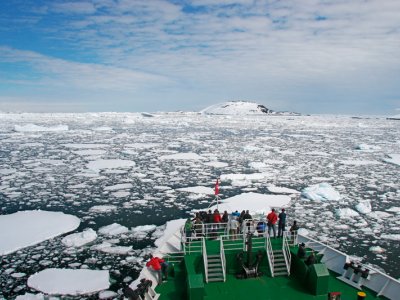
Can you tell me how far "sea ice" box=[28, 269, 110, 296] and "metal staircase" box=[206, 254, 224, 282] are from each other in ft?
12.2

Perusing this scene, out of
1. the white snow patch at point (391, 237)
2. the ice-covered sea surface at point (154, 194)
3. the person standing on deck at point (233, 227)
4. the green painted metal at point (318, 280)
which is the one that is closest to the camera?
the green painted metal at point (318, 280)

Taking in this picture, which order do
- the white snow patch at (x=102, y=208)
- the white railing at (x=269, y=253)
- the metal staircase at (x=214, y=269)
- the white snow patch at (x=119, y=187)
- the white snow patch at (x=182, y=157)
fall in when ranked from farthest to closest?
the white snow patch at (x=182, y=157) < the white snow patch at (x=119, y=187) < the white snow patch at (x=102, y=208) < the white railing at (x=269, y=253) < the metal staircase at (x=214, y=269)

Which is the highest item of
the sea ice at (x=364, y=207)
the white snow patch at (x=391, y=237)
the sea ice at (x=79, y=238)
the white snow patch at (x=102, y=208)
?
the sea ice at (x=364, y=207)

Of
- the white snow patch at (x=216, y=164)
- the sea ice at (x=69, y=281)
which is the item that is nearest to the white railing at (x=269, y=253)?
the sea ice at (x=69, y=281)

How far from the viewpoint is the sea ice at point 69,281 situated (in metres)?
10.5

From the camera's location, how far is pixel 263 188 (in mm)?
23031

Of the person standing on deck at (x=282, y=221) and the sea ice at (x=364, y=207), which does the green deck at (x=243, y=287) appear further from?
the sea ice at (x=364, y=207)

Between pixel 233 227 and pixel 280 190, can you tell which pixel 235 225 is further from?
pixel 280 190

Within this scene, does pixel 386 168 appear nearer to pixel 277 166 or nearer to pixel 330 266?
pixel 277 166

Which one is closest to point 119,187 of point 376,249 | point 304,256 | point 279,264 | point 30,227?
point 30,227

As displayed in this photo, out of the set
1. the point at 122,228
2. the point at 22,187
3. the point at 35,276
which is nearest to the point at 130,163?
the point at 22,187

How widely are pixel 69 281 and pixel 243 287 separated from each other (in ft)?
18.6

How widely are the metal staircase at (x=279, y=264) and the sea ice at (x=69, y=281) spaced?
5.15 metres

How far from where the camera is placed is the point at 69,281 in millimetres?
11000
